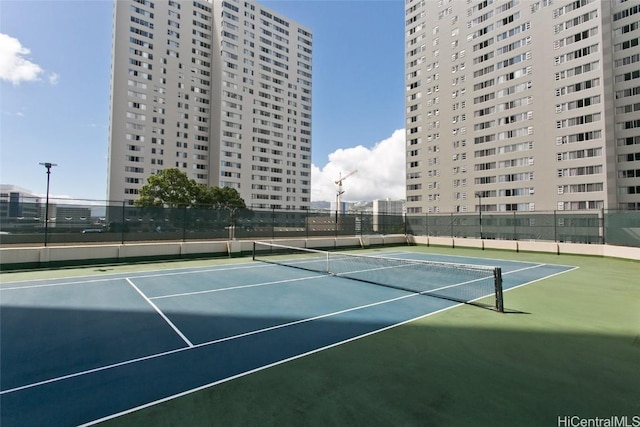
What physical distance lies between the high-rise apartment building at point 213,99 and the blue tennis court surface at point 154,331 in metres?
65.7

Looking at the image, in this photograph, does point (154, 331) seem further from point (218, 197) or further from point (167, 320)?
point (218, 197)

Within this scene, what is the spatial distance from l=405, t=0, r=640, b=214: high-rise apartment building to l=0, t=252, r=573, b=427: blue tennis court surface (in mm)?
49503

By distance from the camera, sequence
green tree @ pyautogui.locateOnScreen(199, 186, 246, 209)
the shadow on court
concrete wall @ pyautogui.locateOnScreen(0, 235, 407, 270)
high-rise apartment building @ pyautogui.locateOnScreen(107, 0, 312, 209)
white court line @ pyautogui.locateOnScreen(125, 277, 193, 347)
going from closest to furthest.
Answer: the shadow on court
white court line @ pyautogui.locateOnScreen(125, 277, 193, 347)
concrete wall @ pyautogui.locateOnScreen(0, 235, 407, 270)
green tree @ pyautogui.locateOnScreen(199, 186, 246, 209)
high-rise apartment building @ pyautogui.locateOnScreen(107, 0, 312, 209)

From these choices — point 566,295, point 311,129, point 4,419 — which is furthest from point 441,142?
point 4,419

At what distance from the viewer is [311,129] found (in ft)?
317

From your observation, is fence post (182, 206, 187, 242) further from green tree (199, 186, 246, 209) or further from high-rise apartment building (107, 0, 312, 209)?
high-rise apartment building (107, 0, 312, 209)

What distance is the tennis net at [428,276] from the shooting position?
29.0 feet

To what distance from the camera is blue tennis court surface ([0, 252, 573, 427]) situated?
161 inches

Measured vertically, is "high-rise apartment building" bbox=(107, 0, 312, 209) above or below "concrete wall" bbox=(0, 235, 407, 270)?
above

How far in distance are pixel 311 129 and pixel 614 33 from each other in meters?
66.8

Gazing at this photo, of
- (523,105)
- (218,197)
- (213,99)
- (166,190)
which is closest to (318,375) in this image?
(166,190)

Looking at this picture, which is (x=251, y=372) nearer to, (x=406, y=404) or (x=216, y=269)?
(x=406, y=404)

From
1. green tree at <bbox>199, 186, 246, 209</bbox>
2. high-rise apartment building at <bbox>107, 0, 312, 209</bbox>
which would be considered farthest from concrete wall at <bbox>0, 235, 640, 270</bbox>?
high-rise apartment building at <bbox>107, 0, 312, 209</bbox>

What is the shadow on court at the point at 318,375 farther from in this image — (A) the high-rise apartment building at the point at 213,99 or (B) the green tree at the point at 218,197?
(A) the high-rise apartment building at the point at 213,99
